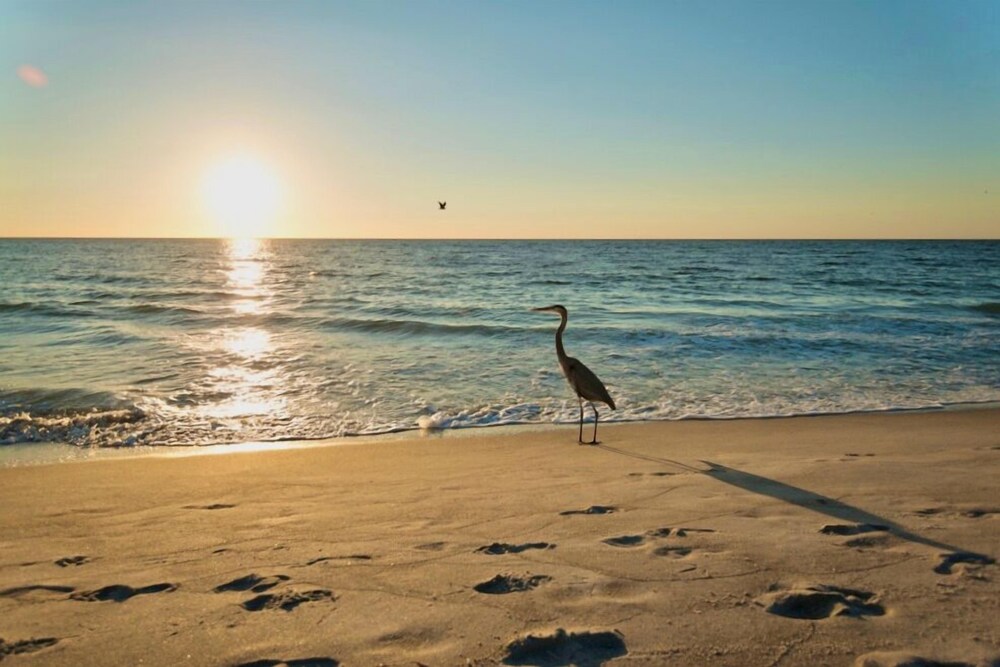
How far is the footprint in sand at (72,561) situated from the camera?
12.8ft

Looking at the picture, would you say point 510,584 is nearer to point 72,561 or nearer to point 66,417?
point 72,561

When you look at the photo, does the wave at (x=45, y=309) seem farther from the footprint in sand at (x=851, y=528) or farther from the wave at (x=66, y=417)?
the footprint in sand at (x=851, y=528)

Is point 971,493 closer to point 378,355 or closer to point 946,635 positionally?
point 946,635

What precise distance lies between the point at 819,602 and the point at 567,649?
1.25 metres

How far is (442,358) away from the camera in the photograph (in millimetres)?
13453

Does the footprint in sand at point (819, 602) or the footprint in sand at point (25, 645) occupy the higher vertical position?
the footprint in sand at point (819, 602)

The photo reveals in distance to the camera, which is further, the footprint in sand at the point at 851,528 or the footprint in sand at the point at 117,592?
the footprint in sand at the point at 851,528

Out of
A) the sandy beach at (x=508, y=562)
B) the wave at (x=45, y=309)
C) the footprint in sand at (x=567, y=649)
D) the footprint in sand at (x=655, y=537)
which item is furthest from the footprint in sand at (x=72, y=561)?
the wave at (x=45, y=309)

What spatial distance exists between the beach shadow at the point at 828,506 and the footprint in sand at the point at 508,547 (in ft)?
6.32

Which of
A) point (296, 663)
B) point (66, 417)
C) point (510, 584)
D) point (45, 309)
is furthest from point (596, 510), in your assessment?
point (45, 309)

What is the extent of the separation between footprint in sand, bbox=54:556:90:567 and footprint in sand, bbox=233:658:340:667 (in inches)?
70.5

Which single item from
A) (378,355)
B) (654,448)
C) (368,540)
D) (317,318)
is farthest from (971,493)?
(317,318)

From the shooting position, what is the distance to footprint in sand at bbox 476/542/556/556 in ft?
12.7

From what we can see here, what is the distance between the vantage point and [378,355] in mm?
13945
